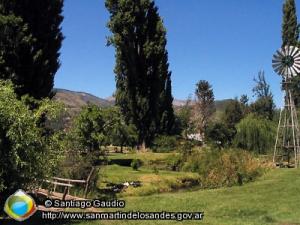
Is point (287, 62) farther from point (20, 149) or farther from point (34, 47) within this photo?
point (20, 149)

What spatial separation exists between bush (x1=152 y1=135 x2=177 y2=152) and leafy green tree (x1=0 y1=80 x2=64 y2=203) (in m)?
28.5

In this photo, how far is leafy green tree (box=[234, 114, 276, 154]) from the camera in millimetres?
37906

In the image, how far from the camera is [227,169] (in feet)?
72.6

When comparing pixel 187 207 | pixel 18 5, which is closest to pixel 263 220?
pixel 187 207

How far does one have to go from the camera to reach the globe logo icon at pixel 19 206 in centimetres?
1016

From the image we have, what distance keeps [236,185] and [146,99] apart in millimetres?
19265

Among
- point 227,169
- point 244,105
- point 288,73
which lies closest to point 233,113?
point 244,105

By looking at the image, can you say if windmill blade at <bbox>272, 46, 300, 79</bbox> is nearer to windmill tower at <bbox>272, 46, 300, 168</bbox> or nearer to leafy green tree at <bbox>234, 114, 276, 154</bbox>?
windmill tower at <bbox>272, 46, 300, 168</bbox>

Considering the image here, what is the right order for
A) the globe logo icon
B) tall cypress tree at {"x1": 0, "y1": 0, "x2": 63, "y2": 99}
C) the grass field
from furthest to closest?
tall cypress tree at {"x1": 0, "y1": 0, "x2": 63, "y2": 99} → the grass field → the globe logo icon

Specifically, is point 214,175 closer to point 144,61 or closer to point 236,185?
point 236,185

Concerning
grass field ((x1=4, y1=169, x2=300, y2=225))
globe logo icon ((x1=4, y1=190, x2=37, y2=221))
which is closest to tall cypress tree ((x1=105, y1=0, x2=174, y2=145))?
grass field ((x1=4, y1=169, x2=300, y2=225))

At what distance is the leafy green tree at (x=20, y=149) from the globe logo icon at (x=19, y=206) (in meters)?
0.31

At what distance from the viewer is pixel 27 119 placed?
10.2 meters

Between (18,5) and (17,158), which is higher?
(18,5)
